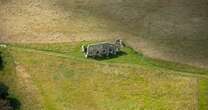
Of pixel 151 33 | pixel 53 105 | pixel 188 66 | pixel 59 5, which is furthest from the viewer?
pixel 59 5

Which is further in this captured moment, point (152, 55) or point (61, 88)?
point (152, 55)

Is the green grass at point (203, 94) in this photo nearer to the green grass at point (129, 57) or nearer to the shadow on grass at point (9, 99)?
the green grass at point (129, 57)

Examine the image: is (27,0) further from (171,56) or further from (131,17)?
(171,56)

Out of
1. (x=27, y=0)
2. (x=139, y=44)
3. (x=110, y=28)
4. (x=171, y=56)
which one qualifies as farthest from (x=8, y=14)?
(x=171, y=56)

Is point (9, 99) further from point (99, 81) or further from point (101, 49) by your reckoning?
point (101, 49)

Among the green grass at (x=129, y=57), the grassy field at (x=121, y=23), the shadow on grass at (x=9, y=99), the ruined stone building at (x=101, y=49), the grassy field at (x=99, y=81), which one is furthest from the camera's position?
the grassy field at (x=121, y=23)

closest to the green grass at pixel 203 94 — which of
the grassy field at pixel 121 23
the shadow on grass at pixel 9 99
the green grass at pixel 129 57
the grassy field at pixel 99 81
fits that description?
the grassy field at pixel 99 81
